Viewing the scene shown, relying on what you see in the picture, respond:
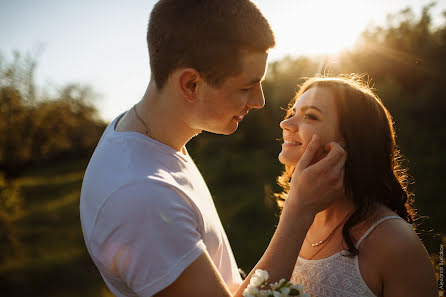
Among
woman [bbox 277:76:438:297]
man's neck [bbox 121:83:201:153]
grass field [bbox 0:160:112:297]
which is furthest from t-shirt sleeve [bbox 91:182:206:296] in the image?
grass field [bbox 0:160:112:297]

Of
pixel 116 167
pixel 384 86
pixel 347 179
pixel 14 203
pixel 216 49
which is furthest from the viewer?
pixel 384 86

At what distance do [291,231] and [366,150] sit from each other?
1140 millimetres

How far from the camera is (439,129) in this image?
15758 millimetres

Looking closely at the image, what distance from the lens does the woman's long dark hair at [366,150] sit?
2.65 m

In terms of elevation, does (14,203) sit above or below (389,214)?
below

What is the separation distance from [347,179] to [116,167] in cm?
180

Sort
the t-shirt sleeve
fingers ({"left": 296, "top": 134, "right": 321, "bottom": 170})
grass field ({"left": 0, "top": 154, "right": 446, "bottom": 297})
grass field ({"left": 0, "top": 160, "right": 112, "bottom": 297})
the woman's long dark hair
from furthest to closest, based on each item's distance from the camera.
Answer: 1. grass field ({"left": 0, "top": 154, "right": 446, "bottom": 297})
2. grass field ({"left": 0, "top": 160, "right": 112, "bottom": 297})
3. the woman's long dark hair
4. fingers ({"left": 296, "top": 134, "right": 321, "bottom": 170})
5. the t-shirt sleeve

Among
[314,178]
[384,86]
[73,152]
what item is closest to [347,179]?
[314,178]

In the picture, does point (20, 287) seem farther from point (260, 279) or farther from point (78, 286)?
point (260, 279)

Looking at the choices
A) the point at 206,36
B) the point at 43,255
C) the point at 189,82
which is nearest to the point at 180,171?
the point at 189,82

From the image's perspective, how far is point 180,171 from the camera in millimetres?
2141

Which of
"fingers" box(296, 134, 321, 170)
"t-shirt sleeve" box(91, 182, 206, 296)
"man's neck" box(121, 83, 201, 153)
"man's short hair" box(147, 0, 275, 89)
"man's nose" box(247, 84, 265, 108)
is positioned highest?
"man's short hair" box(147, 0, 275, 89)

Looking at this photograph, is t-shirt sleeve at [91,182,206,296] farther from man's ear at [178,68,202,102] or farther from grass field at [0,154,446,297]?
grass field at [0,154,446,297]

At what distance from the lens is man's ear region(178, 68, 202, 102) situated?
206cm
